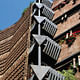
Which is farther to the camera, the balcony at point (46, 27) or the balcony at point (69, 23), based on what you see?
the balcony at point (46, 27)

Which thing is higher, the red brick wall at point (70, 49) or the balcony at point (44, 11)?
the balcony at point (44, 11)

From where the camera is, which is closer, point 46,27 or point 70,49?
point 70,49

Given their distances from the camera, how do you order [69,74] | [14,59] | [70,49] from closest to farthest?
[69,74] < [70,49] < [14,59]

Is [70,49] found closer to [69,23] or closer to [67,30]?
[67,30]

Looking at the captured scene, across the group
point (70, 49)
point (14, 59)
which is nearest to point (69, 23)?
point (70, 49)

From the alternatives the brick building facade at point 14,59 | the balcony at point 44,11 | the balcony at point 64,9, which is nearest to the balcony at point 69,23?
the balcony at point 64,9

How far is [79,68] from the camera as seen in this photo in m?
13.9

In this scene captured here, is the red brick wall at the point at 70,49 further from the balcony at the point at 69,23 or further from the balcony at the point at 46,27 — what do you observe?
the balcony at the point at 46,27

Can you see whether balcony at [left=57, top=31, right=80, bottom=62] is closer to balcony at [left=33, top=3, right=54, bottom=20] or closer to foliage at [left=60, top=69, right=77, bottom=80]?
foliage at [left=60, top=69, right=77, bottom=80]

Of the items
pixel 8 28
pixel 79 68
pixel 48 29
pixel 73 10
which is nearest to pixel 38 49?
pixel 79 68

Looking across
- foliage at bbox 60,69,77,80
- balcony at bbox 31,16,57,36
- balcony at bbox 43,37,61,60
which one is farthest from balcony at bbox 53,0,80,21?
foliage at bbox 60,69,77,80

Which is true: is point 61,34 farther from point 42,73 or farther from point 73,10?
point 42,73

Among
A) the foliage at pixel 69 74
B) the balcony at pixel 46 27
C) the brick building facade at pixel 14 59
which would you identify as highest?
the balcony at pixel 46 27

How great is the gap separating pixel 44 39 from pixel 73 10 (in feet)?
13.4
